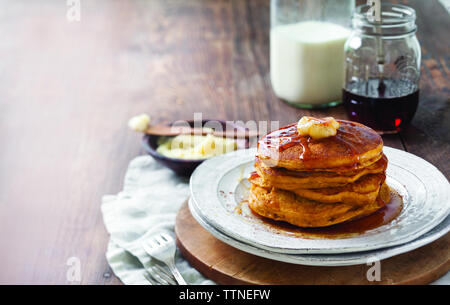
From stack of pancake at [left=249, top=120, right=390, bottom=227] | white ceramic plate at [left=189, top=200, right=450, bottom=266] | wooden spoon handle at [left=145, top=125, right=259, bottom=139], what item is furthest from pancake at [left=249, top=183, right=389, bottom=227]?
wooden spoon handle at [left=145, top=125, right=259, bottom=139]

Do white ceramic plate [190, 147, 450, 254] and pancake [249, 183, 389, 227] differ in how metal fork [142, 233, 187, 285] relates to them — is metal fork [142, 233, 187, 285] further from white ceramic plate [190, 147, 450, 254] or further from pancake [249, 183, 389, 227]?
pancake [249, 183, 389, 227]

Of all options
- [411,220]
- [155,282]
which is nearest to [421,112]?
[411,220]

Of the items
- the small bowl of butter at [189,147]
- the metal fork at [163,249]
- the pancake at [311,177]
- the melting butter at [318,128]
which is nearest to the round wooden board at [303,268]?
the metal fork at [163,249]

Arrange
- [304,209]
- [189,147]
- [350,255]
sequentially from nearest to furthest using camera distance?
[350,255] → [304,209] → [189,147]

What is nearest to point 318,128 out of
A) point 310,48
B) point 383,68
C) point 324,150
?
point 324,150

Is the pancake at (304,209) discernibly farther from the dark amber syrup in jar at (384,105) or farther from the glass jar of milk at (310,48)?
the glass jar of milk at (310,48)

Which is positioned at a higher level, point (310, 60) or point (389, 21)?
point (389, 21)

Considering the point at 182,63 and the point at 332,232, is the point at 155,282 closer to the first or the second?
the point at 332,232

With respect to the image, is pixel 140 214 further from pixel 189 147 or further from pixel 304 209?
pixel 304 209
